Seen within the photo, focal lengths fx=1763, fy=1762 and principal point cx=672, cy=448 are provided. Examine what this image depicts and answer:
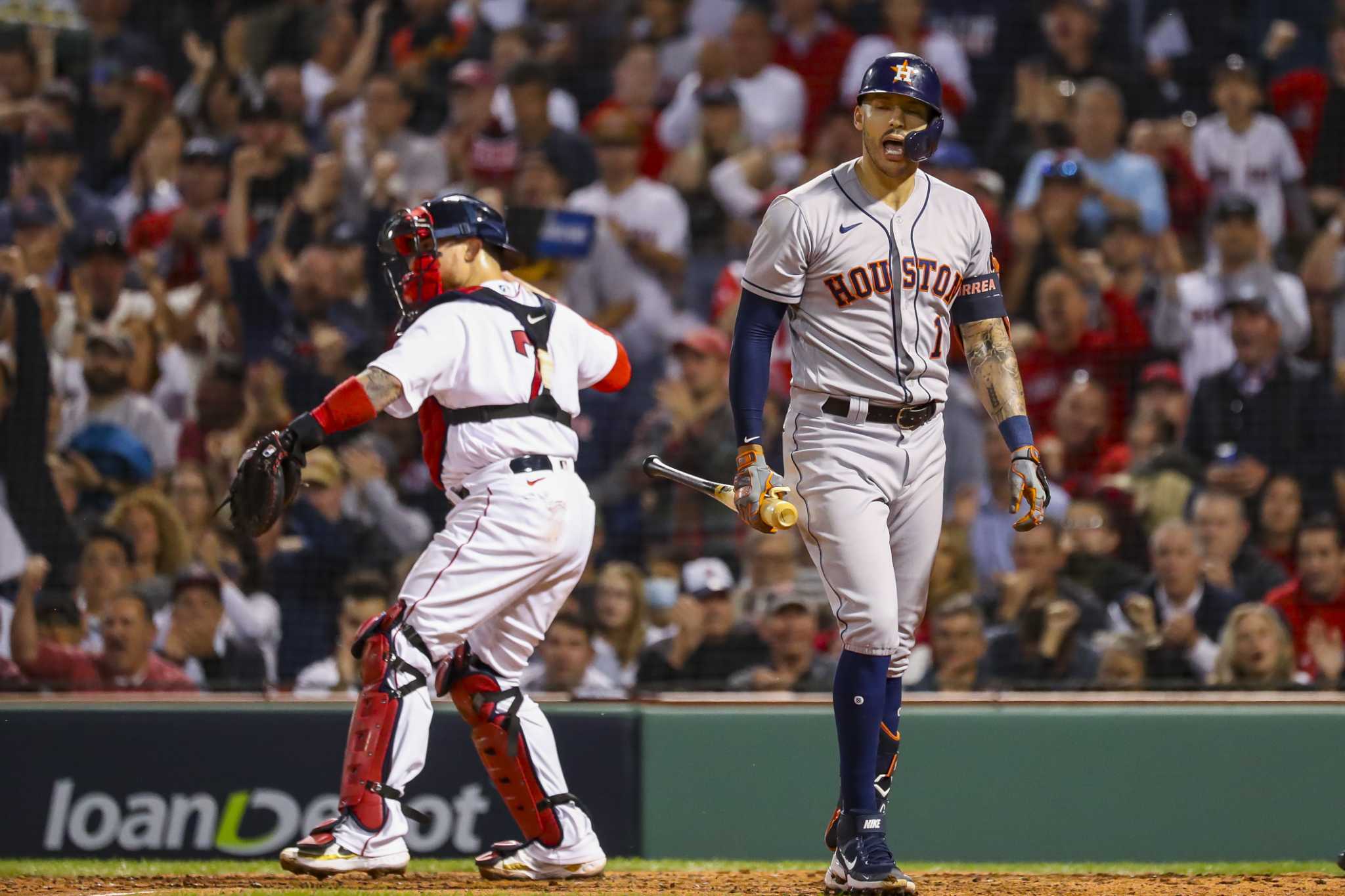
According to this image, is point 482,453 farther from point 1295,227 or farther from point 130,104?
A: point 130,104

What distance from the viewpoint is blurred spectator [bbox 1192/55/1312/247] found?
27.3 ft

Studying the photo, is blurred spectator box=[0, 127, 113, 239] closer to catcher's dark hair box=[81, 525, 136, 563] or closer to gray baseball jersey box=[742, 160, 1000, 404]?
catcher's dark hair box=[81, 525, 136, 563]

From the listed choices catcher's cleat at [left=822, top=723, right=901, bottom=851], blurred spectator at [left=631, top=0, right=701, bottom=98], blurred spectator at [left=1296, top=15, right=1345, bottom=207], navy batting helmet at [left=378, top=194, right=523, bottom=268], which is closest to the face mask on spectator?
navy batting helmet at [left=378, top=194, right=523, bottom=268]

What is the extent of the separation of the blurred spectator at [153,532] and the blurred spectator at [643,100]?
3.39m

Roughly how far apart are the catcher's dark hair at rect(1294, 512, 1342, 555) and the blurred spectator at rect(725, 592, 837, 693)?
1.82 m

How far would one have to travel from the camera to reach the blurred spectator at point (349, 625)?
259 inches

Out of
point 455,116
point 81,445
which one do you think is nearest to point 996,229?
point 455,116

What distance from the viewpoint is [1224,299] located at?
7777 mm

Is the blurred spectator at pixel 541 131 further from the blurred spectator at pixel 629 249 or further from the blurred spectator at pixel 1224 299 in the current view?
the blurred spectator at pixel 1224 299

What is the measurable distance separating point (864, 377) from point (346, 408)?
1.22 metres

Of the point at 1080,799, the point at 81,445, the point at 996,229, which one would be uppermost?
the point at 996,229

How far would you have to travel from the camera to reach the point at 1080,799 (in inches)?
227

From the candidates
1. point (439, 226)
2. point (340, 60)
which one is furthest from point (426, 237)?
point (340, 60)

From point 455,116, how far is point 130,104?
1.94 m
